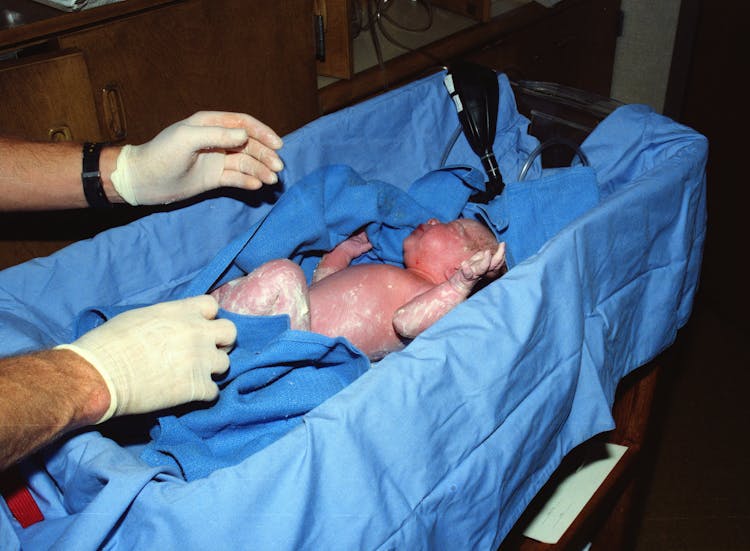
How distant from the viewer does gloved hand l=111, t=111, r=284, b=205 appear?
1.03 metres

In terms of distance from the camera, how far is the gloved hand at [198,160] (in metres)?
1.03

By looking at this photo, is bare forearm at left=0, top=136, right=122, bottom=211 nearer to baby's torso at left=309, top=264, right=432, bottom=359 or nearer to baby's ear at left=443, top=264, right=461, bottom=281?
Answer: baby's torso at left=309, top=264, right=432, bottom=359

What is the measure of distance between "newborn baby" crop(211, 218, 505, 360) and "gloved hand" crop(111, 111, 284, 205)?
0.16 m

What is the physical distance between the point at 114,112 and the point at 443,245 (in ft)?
1.99

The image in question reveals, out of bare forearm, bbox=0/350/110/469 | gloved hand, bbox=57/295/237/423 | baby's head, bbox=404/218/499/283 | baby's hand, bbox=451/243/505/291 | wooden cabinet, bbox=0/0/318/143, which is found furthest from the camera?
baby's head, bbox=404/218/499/283

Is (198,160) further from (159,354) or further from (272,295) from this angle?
(159,354)

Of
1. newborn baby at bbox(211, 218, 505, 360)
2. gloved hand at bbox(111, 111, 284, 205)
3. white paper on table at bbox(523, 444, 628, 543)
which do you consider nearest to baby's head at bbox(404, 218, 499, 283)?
newborn baby at bbox(211, 218, 505, 360)

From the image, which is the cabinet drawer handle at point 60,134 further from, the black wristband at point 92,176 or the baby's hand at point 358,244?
the baby's hand at point 358,244

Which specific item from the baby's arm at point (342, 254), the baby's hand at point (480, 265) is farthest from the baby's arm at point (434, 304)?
the baby's arm at point (342, 254)

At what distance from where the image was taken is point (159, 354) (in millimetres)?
793

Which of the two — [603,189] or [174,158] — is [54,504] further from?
[603,189]

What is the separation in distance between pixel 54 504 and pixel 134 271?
0.37m

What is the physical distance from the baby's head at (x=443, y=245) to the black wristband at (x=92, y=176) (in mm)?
517

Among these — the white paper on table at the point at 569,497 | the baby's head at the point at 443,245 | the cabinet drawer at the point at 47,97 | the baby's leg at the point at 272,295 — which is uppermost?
the cabinet drawer at the point at 47,97
